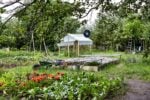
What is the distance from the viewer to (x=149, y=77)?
12578 millimetres

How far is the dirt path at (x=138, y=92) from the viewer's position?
28.4ft

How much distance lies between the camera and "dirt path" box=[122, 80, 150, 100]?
865 cm

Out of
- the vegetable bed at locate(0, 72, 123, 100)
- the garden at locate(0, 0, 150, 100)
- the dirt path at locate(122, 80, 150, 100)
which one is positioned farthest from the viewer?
the dirt path at locate(122, 80, 150, 100)

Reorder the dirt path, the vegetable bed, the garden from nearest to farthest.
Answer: the garden
the vegetable bed
the dirt path

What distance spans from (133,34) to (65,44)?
6201mm

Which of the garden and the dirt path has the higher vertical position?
the garden

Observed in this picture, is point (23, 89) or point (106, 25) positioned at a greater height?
point (106, 25)

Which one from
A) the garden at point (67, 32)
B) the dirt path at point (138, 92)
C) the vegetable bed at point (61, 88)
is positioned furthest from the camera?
the dirt path at point (138, 92)

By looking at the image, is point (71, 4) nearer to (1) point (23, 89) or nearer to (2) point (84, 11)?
(2) point (84, 11)

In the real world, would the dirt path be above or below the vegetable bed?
below

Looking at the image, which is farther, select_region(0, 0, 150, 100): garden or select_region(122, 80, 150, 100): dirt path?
select_region(122, 80, 150, 100): dirt path

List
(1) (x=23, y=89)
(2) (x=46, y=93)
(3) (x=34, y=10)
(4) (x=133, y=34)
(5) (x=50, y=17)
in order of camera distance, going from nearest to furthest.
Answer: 1. (3) (x=34, y=10)
2. (5) (x=50, y=17)
3. (2) (x=46, y=93)
4. (1) (x=23, y=89)
5. (4) (x=133, y=34)

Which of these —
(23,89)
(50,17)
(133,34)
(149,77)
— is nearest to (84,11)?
(50,17)

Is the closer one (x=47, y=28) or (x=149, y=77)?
(x=47, y=28)
